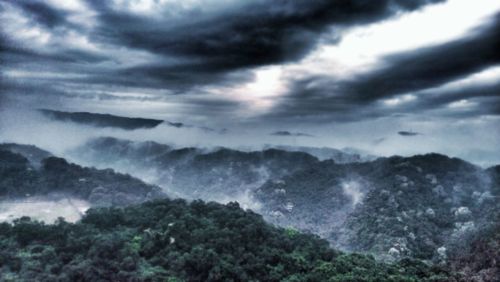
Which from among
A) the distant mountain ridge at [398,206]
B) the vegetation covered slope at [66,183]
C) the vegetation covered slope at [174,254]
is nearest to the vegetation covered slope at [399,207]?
the distant mountain ridge at [398,206]

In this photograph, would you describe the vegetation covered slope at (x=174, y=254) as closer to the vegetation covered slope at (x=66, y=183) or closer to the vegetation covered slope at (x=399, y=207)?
the vegetation covered slope at (x=399, y=207)

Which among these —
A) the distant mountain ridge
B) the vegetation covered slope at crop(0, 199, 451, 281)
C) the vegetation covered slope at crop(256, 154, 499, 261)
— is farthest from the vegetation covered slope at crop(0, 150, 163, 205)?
the distant mountain ridge

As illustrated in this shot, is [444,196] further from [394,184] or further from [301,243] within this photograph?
[301,243]

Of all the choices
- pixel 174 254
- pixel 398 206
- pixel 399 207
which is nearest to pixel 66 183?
pixel 174 254

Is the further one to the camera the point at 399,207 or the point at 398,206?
the point at 398,206

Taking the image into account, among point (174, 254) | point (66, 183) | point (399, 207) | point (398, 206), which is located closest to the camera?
point (174, 254)

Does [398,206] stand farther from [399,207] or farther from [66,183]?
[66,183]

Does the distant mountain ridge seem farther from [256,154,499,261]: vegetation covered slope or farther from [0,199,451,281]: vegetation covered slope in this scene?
[0,199,451,281]: vegetation covered slope

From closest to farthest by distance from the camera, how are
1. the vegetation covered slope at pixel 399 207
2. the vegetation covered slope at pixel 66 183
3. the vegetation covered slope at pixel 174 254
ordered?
the vegetation covered slope at pixel 174 254, the vegetation covered slope at pixel 399 207, the vegetation covered slope at pixel 66 183
